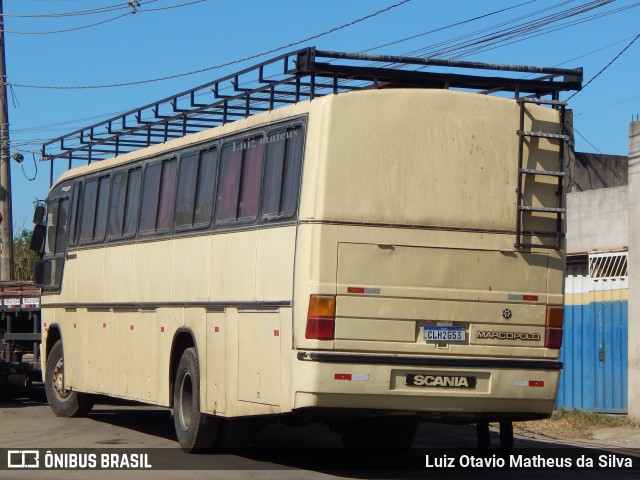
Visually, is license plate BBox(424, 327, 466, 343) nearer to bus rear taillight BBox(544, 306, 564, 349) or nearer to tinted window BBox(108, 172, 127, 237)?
bus rear taillight BBox(544, 306, 564, 349)

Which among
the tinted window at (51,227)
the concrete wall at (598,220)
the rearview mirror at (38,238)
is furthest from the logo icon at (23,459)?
the concrete wall at (598,220)

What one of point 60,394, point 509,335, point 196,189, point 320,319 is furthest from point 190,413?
point 60,394

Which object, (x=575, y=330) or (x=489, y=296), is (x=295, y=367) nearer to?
(x=489, y=296)

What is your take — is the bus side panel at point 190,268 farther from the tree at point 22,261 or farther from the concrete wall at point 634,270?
the tree at point 22,261

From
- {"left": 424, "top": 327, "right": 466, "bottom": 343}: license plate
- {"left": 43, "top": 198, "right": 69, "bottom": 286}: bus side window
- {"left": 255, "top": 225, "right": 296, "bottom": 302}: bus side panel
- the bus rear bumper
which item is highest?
{"left": 43, "top": 198, "right": 69, "bottom": 286}: bus side window

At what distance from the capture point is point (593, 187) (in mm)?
25984

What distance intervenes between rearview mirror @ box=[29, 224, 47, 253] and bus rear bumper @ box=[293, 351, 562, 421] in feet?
30.7

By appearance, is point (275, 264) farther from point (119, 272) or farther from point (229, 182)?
point (119, 272)

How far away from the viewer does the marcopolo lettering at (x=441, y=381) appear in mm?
11391

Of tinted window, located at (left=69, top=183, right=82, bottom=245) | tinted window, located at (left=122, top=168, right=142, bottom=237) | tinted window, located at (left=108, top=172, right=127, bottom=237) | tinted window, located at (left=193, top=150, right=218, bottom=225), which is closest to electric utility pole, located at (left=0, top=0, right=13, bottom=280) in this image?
tinted window, located at (left=69, top=183, right=82, bottom=245)

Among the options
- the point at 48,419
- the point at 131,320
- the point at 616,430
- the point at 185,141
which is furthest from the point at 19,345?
the point at 616,430

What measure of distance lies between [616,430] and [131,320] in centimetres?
665

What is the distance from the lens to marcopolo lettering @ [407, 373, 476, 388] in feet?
37.4

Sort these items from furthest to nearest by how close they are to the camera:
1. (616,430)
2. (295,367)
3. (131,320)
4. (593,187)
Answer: (593,187) → (616,430) → (131,320) → (295,367)
